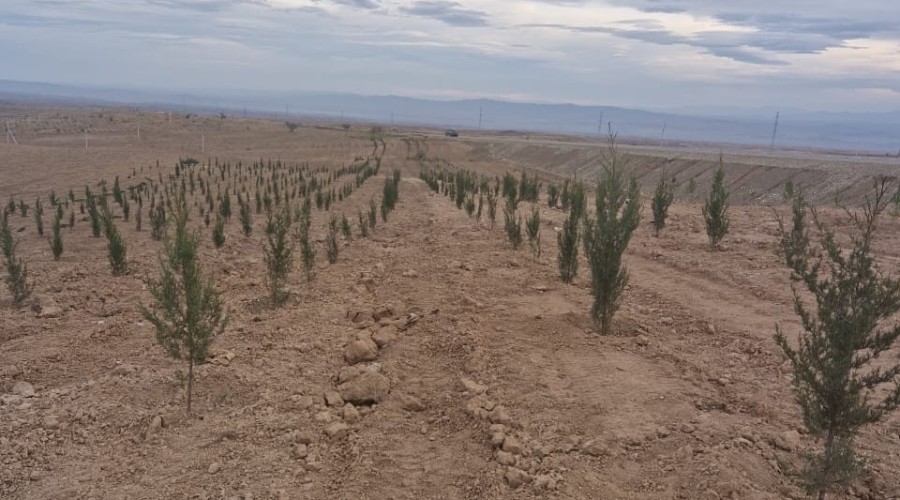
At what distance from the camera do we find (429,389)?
21.4 ft

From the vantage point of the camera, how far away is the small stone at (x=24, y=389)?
6.56m

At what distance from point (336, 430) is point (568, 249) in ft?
17.3

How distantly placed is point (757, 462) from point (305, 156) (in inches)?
1875

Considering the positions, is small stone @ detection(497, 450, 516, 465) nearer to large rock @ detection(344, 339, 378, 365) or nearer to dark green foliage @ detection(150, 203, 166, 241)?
large rock @ detection(344, 339, 378, 365)

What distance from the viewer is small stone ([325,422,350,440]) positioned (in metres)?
5.71

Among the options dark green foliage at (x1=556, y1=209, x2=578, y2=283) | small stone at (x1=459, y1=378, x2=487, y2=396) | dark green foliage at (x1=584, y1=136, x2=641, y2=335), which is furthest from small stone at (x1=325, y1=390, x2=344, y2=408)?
dark green foliage at (x1=556, y1=209, x2=578, y2=283)

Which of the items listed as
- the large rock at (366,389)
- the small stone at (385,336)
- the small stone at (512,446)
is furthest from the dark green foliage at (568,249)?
the small stone at (512,446)

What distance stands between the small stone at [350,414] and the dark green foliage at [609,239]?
10.6 ft

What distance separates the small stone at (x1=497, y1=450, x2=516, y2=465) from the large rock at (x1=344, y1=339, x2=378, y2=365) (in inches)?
100

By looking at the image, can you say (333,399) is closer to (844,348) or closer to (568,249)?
(844,348)

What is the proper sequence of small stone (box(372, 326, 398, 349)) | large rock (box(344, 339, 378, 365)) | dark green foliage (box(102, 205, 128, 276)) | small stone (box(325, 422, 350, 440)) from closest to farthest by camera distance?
1. small stone (box(325, 422, 350, 440))
2. large rock (box(344, 339, 378, 365))
3. small stone (box(372, 326, 398, 349))
4. dark green foliage (box(102, 205, 128, 276))

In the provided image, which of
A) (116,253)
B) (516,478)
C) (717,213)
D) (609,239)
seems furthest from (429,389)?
(717,213)

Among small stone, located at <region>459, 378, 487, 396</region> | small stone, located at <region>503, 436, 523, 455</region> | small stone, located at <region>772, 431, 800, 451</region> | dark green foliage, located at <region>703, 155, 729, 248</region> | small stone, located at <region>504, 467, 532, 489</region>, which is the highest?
dark green foliage, located at <region>703, 155, 729, 248</region>

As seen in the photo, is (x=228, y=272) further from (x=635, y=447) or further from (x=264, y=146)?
(x=264, y=146)
